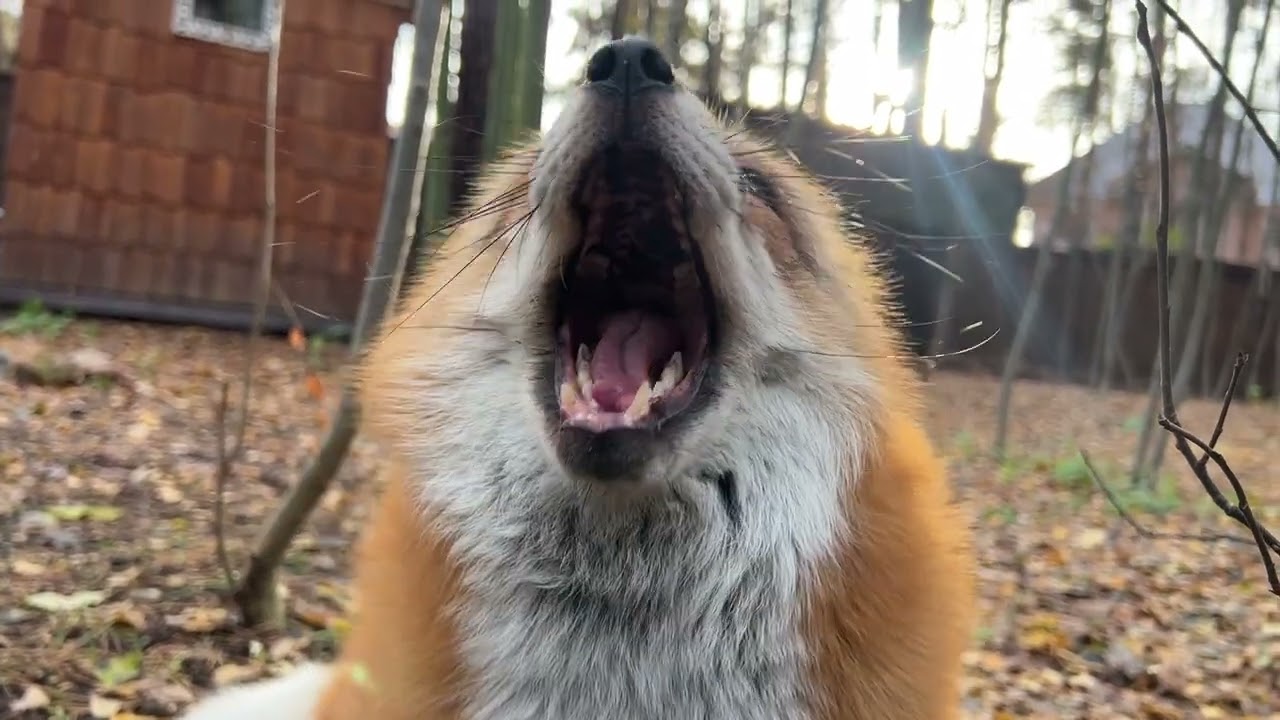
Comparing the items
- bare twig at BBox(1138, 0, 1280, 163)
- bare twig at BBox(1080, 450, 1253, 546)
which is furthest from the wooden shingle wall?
bare twig at BBox(1138, 0, 1280, 163)

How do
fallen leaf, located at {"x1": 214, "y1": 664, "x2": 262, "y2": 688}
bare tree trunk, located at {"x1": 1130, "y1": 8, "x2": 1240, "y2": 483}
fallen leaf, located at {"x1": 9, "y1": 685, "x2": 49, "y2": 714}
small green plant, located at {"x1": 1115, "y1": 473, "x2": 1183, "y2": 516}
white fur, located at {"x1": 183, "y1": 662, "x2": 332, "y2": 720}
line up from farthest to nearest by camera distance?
bare tree trunk, located at {"x1": 1130, "y1": 8, "x2": 1240, "y2": 483} → small green plant, located at {"x1": 1115, "y1": 473, "x2": 1183, "y2": 516} → fallen leaf, located at {"x1": 214, "y1": 664, "x2": 262, "y2": 688} → fallen leaf, located at {"x1": 9, "y1": 685, "x2": 49, "y2": 714} → white fur, located at {"x1": 183, "y1": 662, "x2": 332, "y2": 720}

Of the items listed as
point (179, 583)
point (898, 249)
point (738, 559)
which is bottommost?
point (179, 583)

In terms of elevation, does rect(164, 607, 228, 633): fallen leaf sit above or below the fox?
below

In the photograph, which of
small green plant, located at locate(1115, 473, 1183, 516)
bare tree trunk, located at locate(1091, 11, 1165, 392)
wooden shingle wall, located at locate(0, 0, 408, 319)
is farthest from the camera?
bare tree trunk, located at locate(1091, 11, 1165, 392)

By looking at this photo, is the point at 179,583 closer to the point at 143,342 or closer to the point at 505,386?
the point at 505,386

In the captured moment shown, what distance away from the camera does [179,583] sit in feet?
11.3

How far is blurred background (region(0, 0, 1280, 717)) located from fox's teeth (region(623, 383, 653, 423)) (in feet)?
2.34

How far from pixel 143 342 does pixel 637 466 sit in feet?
27.8

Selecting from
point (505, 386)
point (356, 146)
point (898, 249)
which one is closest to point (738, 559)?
Answer: point (505, 386)

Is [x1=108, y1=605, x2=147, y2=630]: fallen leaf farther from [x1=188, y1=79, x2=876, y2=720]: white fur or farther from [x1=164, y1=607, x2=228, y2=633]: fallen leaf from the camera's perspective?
[x1=188, y1=79, x2=876, y2=720]: white fur

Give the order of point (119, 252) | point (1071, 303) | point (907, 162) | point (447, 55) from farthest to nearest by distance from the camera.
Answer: point (1071, 303), point (119, 252), point (907, 162), point (447, 55)

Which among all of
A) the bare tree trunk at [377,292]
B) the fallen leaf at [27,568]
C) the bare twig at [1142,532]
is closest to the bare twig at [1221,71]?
the bare twig at [1142,532]

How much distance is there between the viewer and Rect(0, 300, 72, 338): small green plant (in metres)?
8.26

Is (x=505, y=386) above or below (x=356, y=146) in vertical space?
below
